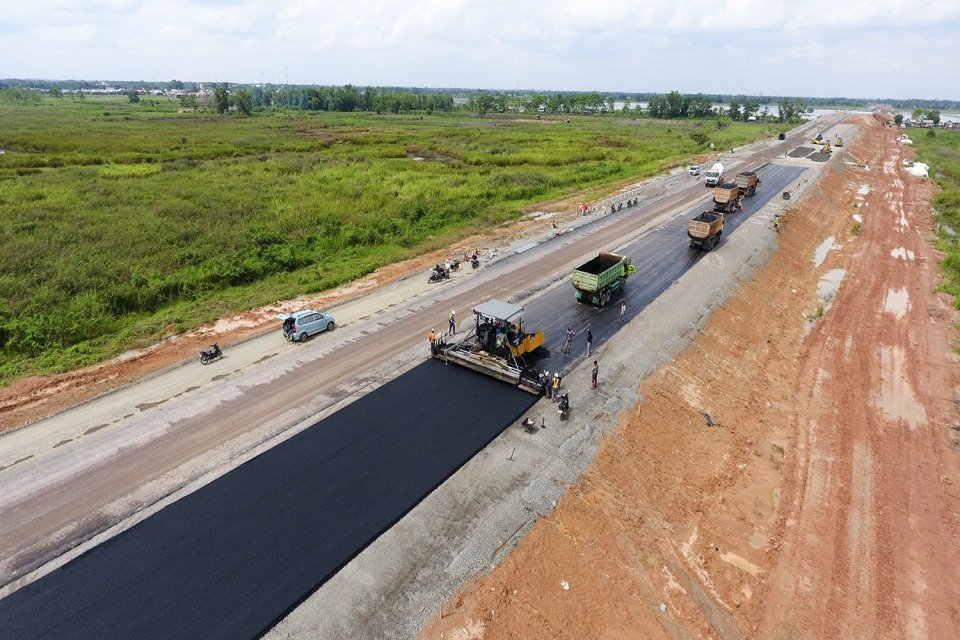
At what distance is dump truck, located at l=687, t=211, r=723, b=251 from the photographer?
38344 mm

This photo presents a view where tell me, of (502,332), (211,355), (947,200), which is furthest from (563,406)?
(947,200)

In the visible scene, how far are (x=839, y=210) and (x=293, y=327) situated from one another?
63.0 m

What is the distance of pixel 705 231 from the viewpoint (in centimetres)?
3819

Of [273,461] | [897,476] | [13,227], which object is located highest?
[13,227]

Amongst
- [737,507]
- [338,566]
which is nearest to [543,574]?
[338,566]

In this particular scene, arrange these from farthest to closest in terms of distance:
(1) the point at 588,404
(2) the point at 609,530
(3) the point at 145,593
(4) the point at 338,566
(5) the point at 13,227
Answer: (5) the point at 13,227
(1) the point at 588,404
(2) the point at 609,530
(4) the point at 338,566
(3) the point at 145,593

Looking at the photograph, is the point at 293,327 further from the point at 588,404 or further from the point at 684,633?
the point at 684,633

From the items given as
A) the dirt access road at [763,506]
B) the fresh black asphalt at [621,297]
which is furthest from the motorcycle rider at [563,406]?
the dirt access road at [763,506]

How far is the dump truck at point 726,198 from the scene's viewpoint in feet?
163

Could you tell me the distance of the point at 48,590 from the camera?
1238 centimetres

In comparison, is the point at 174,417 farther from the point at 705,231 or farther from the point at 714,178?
the point at 714,178

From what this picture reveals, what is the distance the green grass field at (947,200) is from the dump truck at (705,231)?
1593cm

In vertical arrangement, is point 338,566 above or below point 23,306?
below

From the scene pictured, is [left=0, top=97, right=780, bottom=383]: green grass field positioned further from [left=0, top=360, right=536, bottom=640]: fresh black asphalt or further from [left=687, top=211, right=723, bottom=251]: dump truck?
[left=687, top=211, right=723, bottom=251]: dump truck
